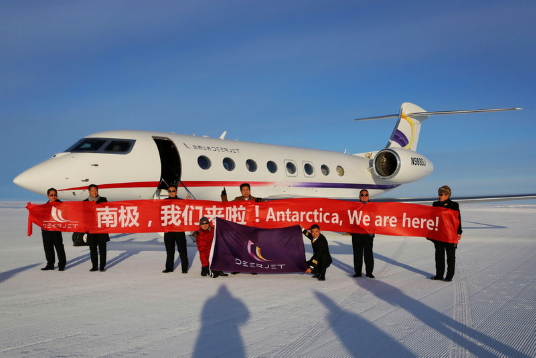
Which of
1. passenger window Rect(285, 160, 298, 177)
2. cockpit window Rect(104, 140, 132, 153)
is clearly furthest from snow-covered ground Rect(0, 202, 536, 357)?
passenger window Rect(285, 160, 298, 177)

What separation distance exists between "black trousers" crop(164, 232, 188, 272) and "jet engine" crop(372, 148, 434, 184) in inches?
517

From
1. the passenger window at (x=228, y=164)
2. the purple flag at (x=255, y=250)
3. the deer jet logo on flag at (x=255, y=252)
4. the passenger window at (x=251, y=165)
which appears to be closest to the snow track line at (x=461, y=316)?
the purple flag at (x=255, y=250)

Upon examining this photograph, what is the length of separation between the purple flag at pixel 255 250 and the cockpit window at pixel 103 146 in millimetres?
5960

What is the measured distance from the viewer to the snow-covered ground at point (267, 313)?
4348mm

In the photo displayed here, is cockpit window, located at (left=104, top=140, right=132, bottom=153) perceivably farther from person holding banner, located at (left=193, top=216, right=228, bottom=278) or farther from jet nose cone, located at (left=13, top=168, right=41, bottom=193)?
person holding banner, located at (left=193, top=216, right=228, bottom=278)

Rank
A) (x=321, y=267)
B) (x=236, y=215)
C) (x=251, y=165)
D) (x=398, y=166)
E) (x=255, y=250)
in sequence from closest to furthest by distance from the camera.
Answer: (x=321, y=267) → (x=255, y=250) → (x=236, y=215) → (x=251, y=165) → (x=398, y=166)

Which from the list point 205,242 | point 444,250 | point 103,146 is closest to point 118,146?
point 103,146

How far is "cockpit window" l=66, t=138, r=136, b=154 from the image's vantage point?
13.1m

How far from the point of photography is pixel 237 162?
627 inches

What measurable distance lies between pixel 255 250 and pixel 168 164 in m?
6.40

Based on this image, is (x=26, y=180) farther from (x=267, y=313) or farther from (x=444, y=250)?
(x=444, y=250)

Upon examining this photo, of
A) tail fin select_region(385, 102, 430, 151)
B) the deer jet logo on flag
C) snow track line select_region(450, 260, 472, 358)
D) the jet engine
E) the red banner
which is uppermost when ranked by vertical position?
tail fin select_region(385, 102, 430, 151)

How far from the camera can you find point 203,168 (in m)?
14.8

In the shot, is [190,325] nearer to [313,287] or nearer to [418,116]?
[313,287]
